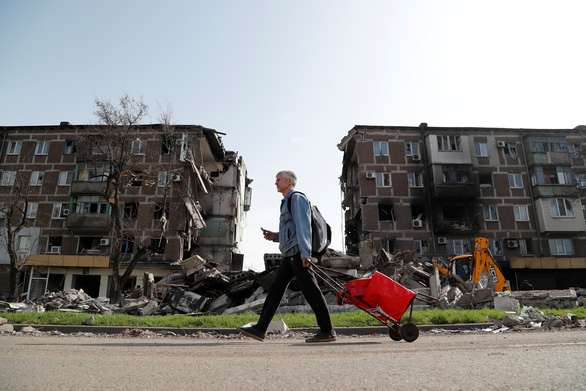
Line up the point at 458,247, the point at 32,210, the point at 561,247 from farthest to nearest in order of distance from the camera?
the point at 32,210
the point at 561,247
the point at 458,247

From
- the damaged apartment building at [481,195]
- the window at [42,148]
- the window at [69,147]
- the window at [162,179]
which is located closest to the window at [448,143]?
the damaged apartment building at [481,195]

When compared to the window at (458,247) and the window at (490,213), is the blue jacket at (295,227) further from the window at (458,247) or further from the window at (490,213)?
the window at (490,213)

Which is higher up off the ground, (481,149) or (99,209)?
(481,149)

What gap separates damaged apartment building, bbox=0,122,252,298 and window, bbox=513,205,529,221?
27.3 meters

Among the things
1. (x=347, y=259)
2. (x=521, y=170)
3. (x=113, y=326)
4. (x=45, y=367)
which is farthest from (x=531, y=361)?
(x=521, y=170)

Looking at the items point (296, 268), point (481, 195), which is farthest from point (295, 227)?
point (481, 195)

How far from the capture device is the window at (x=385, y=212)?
3690 cm

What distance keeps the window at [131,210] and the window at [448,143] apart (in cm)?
2935

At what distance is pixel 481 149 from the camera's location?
1538 inches

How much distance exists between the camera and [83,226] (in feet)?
112

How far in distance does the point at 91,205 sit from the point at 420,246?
2999cm

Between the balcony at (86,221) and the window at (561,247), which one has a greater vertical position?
the balcony at (86,221)

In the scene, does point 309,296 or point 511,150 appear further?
point 511,150

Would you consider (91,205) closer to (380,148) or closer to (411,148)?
(380,148)
